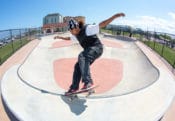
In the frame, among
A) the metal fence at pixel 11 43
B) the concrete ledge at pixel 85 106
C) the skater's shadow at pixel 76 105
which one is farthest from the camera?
the metal fence at pixel 11 43

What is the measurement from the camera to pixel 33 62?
37.8 ft

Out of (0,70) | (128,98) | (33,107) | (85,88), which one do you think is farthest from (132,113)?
(0,70)

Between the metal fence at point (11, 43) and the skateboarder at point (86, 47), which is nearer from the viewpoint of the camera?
the skateboarder at point (86, 47)

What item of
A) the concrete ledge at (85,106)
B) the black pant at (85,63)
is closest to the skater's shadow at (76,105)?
A: the concrete ledge at (85,106)

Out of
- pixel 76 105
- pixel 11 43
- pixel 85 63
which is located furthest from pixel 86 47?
pixel 11 43

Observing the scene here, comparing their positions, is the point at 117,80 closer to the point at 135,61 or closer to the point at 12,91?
the point at 135,61

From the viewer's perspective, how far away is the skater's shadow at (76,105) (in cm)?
622

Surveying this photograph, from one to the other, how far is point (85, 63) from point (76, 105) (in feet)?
3.68

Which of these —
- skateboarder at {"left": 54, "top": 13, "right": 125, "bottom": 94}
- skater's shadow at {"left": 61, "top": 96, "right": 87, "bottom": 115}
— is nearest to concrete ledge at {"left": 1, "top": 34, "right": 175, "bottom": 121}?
skater's shadow at {"left": 61, "top": 96, "right": 87, "bottom": 115}

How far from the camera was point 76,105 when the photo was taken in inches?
252

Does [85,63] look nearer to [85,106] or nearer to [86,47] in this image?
[86,47]

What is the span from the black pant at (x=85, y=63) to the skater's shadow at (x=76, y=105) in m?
0.38

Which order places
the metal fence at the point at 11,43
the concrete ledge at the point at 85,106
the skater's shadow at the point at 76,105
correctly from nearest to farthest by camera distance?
the concrete ledge at the point at 85,106
the skater's shadow at the point at 76,105
the metal fence at the point at 11,43

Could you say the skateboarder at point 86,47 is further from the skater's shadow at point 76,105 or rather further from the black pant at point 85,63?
the skater's shadow at point 76,105
